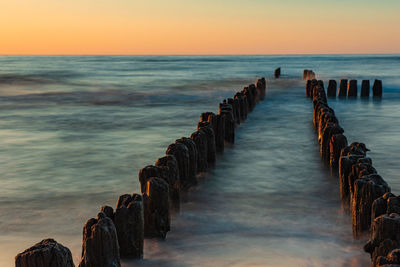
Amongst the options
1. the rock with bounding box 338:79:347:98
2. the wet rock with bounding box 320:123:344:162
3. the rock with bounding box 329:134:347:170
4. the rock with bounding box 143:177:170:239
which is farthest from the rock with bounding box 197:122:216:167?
the rock with bounding box 338:79:347:98

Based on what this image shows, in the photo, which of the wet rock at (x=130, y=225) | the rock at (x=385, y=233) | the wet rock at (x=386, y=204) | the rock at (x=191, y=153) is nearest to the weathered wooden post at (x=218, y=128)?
the rock at (x=191, y=153)

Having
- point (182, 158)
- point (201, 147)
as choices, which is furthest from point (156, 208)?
point (201, 147)

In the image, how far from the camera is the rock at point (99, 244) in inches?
147

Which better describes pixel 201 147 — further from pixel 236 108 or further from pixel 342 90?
pixel 342 90

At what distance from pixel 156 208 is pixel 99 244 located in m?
1.32

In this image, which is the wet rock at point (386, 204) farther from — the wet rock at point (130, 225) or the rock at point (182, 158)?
the rock at point (182, 158)

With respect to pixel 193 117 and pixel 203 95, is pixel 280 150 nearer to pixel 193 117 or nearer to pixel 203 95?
pixel 193 117

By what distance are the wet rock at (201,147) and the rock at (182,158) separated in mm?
941

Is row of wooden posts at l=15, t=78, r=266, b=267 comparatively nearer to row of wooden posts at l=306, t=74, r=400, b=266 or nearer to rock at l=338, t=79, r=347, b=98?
row of wooden posts at l=306, t=74, r=400, b=266

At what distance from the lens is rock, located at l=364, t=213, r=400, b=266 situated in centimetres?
369

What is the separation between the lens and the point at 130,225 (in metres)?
4.34

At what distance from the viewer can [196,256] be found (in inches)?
193

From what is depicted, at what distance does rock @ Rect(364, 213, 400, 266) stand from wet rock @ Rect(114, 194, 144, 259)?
6.26ft

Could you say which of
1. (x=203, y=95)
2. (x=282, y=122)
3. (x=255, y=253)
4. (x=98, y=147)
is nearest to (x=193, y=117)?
(x=282, y=122)
